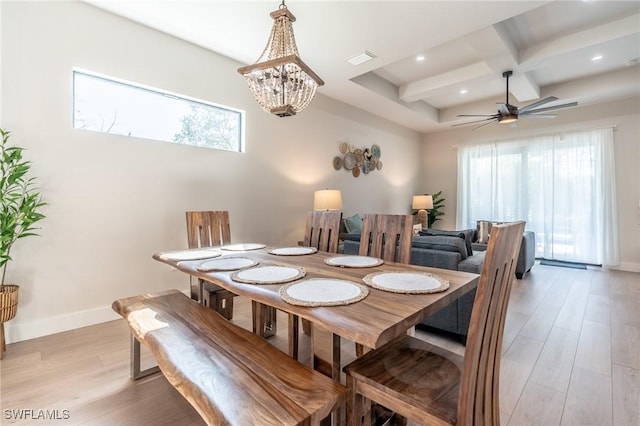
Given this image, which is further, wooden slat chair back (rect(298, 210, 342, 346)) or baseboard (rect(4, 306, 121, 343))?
wooden slat chair back (rect(298, 210, 342, 346))

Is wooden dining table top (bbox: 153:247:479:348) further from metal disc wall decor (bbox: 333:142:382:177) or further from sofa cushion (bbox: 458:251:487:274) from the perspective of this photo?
metal disc wall decor (bbox: 333:142:382:177)

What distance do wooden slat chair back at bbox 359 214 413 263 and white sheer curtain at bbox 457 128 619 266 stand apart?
4741 millimetres

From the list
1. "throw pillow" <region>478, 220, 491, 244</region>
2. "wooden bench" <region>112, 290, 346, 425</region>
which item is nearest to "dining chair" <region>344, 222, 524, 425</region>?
"wooden bench" <region>112, 290, 346, 425</region>

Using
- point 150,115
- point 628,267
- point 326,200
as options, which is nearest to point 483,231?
point 628,267

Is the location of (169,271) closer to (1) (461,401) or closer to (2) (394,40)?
(1) (461,401)

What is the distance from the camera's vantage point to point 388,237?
1945 mm

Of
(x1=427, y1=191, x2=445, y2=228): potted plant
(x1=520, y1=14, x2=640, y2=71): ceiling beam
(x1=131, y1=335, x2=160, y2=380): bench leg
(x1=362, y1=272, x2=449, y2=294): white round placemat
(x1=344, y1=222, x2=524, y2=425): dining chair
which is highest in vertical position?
(x1=520, y1=14, x2=640, y2=71): ceiling beam

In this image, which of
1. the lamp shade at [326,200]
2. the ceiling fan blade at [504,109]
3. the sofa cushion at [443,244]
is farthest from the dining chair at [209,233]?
the ceiling fan blade at [504,109]

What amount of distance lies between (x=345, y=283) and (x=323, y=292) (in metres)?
0.16

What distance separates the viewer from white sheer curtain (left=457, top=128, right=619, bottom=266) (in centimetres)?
463

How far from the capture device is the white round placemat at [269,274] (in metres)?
1.31

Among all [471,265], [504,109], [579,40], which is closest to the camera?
[471,265]

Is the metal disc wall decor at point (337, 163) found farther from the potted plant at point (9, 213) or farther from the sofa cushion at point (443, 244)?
the potted plant at point (9, 213)

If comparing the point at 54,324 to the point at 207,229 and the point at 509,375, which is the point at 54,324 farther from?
the point at 509,375
